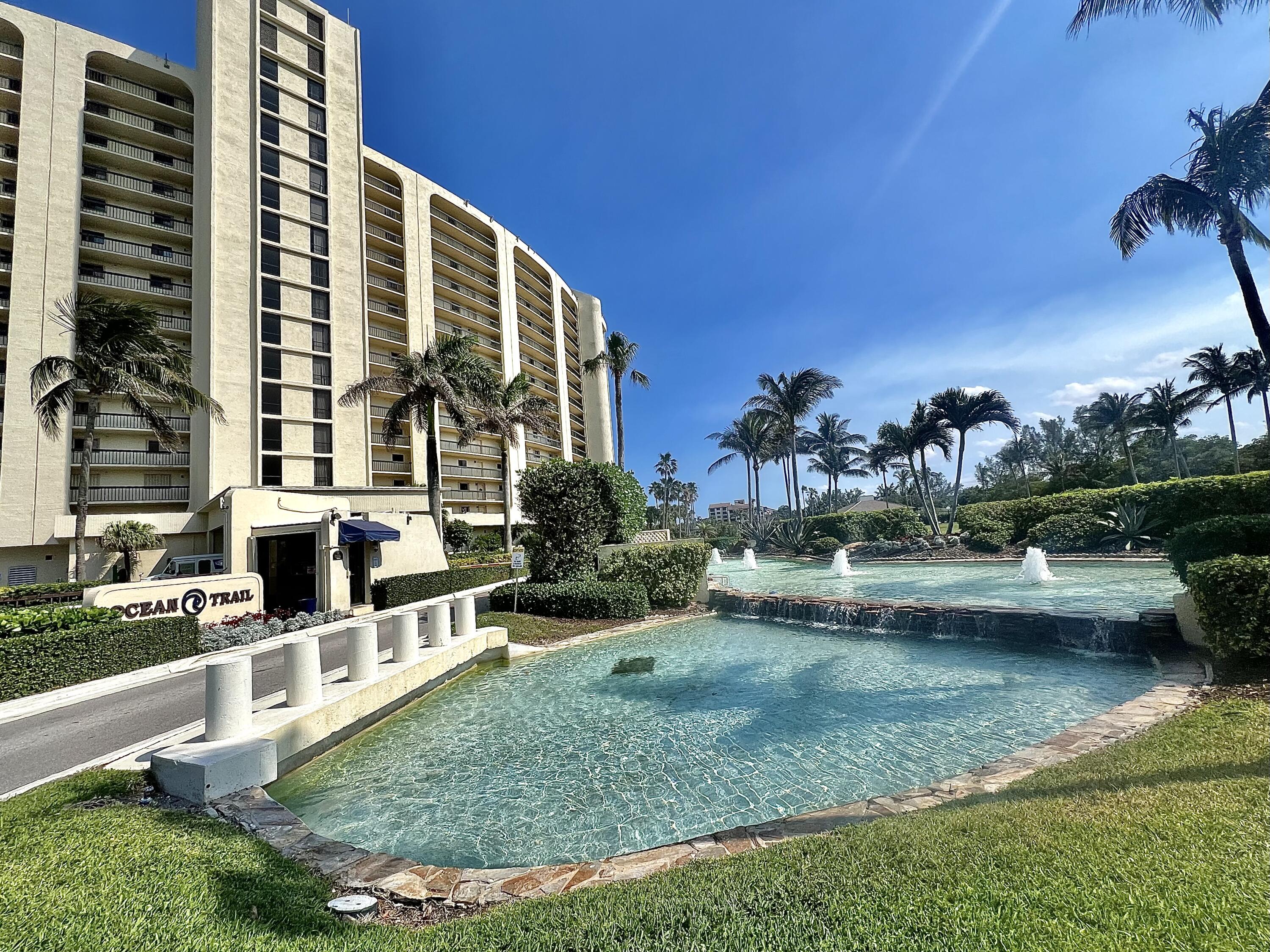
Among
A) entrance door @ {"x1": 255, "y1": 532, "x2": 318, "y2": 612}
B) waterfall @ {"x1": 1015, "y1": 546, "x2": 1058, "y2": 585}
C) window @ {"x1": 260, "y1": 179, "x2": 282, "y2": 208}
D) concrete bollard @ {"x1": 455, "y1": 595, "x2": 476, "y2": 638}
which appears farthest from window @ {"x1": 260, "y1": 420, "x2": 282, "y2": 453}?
waterfall @ {"x1": 1015, "y1": 546, "x2": 1058, "y2": 585}

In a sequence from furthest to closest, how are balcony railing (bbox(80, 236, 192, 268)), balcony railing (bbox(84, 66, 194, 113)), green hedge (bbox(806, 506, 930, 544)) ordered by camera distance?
green hedge (bbox(806, 506, 930, 544)) → balcony railing (bbox(84, 66, 194, 113)) → balcony railing (bbox(80, 236, 192, 268))

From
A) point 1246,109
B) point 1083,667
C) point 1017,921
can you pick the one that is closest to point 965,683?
point 1083,667

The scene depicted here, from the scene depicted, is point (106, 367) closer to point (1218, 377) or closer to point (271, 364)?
point (271, 364)

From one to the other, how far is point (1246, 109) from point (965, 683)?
13.1m

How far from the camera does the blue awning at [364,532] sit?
17000 mm

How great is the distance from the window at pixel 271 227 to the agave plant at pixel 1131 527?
48.0m

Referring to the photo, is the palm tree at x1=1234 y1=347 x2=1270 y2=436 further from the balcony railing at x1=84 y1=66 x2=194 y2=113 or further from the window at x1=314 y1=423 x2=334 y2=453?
the balcony railing at x1=84 y1=66 x2=194 y2=113

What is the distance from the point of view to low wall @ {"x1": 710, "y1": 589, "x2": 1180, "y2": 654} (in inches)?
338

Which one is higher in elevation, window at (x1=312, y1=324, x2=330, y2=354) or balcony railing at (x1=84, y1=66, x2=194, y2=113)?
balcony railing at (x1=84, y1=66, x2=194, y2=113)

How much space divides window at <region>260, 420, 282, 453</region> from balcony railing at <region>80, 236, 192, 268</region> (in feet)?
36.7

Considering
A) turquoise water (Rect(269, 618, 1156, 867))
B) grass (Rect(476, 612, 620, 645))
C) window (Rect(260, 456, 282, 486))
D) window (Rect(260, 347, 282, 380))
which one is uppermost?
window (Rect(260, 347, 282, 380))

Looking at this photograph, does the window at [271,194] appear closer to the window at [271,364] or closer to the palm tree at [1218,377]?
the window at [271,364]

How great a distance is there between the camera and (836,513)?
1550 inches

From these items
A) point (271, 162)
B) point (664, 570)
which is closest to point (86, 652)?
point (664, 570)
